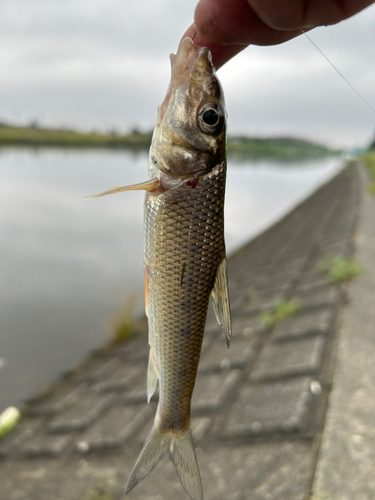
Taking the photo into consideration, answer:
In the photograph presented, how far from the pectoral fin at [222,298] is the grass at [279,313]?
13.6ft

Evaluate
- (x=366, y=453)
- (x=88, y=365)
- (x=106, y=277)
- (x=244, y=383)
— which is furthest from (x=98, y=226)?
(x=366, y=453)

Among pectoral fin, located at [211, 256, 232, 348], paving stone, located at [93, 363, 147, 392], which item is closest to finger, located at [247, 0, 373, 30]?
pectoral fin, located at [211, 256, 232, 348]

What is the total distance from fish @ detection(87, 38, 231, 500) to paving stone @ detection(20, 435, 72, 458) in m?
3.45

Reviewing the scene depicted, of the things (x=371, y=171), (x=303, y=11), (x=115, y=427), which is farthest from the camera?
(x=371, y=171)

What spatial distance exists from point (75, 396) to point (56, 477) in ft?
6.58

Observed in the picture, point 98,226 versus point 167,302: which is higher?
point 167,302

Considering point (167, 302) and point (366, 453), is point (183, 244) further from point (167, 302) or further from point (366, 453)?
point (366, 453)

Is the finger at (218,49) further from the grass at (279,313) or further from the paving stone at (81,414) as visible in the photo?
the paving stone at (81,414)

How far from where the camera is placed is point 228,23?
1.45m

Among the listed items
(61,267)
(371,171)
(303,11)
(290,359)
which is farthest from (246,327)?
(371,171)

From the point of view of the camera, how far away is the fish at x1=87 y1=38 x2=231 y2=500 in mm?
1490

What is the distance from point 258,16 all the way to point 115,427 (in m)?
4.25

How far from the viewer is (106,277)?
1221 centimetres

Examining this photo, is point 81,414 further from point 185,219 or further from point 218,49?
point 218,49
